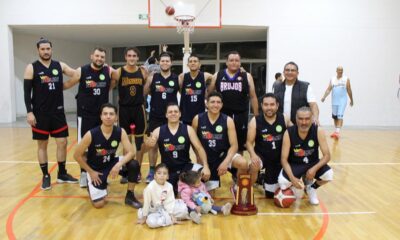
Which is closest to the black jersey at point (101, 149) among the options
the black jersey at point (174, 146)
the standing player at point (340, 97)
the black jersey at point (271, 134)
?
the black jersey at point (174, 146)

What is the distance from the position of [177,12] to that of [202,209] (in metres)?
6.27

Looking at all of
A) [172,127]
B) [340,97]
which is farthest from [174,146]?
[340,97]

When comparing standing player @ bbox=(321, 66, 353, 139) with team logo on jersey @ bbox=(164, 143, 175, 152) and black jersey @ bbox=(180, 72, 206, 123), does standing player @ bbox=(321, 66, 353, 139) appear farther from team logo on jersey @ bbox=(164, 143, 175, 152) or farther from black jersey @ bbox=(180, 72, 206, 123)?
team logo on jersey @ bbox=(164, 143, 175, 152)

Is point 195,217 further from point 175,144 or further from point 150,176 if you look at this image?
point 150,176

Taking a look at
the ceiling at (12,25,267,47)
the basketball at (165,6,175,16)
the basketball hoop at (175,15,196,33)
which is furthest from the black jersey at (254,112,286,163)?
the ceiling at (12,25,267,47)

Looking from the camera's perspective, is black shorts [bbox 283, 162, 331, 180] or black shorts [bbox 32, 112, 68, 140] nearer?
black shorts [bbox 283, 162, 331, 180]

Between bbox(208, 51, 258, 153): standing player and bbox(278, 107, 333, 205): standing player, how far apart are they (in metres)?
0.71

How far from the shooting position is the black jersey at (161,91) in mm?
4691

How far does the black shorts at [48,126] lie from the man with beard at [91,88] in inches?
9.0

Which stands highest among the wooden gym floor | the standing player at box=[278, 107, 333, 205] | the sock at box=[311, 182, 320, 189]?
the standing player at box=[278, 107, 333, 205]

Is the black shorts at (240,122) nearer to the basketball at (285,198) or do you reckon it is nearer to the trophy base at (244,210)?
the basketball at (285,198)

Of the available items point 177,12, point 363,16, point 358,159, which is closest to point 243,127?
point 358,159

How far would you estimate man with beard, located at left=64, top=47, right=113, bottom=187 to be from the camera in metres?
4.48

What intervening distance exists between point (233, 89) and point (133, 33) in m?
9.12
